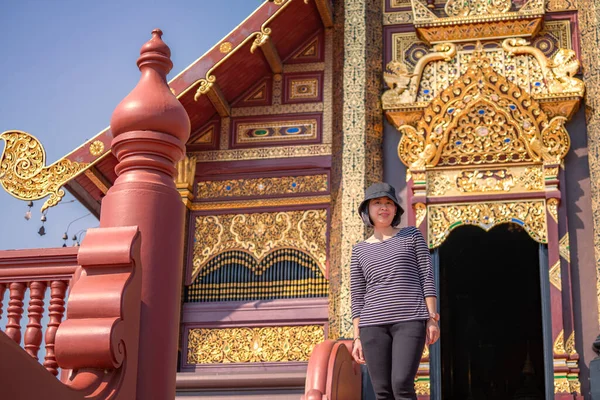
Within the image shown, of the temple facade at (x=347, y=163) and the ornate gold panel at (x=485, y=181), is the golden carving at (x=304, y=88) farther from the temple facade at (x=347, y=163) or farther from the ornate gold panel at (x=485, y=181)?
the ornate gold panel at (x=485, y=181)

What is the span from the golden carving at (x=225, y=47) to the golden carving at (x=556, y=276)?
10.8 ft

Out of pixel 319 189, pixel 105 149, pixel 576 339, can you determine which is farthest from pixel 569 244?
pixel 105 149

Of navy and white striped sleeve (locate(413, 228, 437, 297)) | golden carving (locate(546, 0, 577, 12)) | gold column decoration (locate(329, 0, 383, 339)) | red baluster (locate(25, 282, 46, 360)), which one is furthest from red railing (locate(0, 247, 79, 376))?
golden carving (locate(546, 0, 577, 12))

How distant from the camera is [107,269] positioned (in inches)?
142

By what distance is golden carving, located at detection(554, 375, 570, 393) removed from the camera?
7.75m

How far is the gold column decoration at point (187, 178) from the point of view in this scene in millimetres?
9016

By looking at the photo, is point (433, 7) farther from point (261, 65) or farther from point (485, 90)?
point (261, 65)

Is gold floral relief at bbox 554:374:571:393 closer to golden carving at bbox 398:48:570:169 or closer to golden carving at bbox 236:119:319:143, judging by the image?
golden carving at bbox 398:48:570:169

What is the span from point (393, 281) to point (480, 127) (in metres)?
3.75

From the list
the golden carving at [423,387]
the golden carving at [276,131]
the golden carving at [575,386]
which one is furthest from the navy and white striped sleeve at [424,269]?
the golden carving at [276,131]

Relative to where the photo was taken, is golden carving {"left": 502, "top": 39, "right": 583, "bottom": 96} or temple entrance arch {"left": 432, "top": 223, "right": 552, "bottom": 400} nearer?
golden carving {"left": 502, "top": 39, "right": 583, "bottom": 96}

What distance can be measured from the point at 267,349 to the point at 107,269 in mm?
5041

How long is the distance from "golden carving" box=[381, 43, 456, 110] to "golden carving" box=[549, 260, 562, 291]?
6.24 feet

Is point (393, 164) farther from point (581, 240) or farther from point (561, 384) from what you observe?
point (561, 384)
